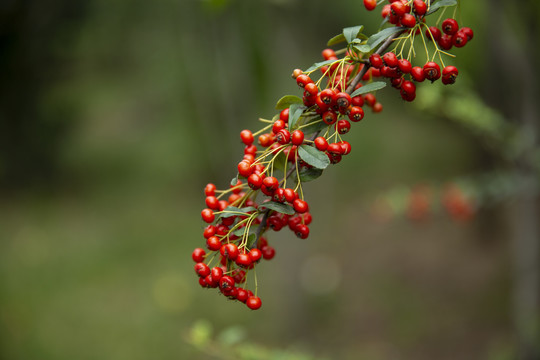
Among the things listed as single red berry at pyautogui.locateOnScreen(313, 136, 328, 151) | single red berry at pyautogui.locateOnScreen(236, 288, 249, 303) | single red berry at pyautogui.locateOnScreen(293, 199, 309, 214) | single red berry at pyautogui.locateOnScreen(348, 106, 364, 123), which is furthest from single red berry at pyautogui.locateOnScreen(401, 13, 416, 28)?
single red berry at pyautogui.locateOnScreen(236, 288, 249, 303)

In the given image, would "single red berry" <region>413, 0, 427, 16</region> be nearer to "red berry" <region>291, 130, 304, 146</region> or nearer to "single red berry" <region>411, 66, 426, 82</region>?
"single red berry" <region>411, 66, 426, 82</region>

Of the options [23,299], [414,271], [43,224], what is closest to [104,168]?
[43,224]

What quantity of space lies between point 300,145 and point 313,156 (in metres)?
0.06

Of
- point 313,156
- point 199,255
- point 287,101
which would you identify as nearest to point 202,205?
point 199,255

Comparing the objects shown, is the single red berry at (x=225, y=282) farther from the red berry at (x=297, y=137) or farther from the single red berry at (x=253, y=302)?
the red berry at (x=297, y=137)

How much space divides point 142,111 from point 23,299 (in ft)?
24.4

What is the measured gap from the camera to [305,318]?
554 centimetres

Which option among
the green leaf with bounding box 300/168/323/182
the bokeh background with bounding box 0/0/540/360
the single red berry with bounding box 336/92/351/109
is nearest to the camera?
the single red berry with bounding box 336/92/351/109

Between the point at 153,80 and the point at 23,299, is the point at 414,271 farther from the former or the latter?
the point at 153,80

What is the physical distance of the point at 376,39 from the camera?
1149mm

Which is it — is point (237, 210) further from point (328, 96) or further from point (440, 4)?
point (440, 4)

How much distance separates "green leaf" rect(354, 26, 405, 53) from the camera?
3.73 feet

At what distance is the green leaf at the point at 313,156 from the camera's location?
1087 millimetres

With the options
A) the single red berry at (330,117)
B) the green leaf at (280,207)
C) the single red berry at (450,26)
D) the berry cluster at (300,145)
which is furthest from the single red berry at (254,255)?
the single red berry at (450,26)
